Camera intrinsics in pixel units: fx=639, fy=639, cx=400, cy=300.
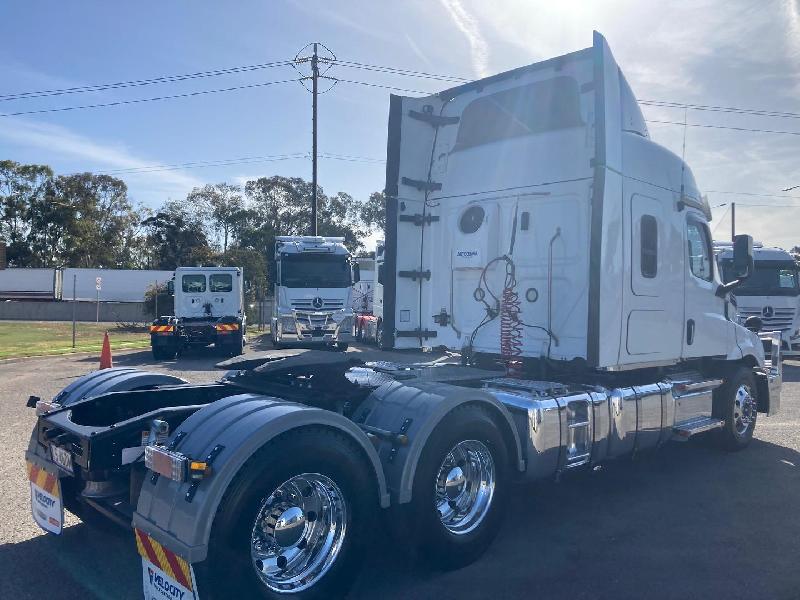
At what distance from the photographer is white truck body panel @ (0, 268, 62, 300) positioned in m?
46.3

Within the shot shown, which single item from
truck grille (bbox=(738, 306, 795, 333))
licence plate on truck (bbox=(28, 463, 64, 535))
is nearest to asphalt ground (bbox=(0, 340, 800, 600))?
licence plate on truck (bbox=(28, 463, 64, 535))

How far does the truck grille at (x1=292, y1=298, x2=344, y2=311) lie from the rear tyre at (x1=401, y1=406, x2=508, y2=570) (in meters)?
14.6

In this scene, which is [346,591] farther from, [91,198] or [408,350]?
[91,198]

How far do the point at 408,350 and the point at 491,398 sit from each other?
249cm

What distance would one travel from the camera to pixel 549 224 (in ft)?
19.4

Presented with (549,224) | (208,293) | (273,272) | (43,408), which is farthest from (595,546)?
(208,293)

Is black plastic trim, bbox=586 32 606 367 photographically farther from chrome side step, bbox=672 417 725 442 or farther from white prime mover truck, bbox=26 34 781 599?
chrome side step, bbox=672 417 725 442

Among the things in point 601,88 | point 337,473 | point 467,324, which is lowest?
point 337,473

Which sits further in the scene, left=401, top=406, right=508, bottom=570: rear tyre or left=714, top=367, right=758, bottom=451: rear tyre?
left=714, top=367, right=758, bottom=451: rear tyre

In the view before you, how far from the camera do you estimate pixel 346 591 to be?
3629mm

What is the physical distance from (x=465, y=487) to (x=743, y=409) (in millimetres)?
4809

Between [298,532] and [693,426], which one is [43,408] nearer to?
[298,532]

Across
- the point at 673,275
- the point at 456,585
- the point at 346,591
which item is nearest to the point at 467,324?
the point at 673,275

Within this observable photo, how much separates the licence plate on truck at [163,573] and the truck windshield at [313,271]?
51.2 ft
